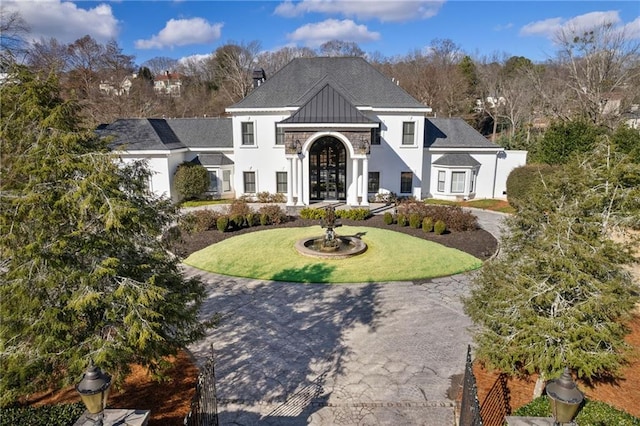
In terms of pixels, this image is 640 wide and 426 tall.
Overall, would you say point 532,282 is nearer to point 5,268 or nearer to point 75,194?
point 75,194

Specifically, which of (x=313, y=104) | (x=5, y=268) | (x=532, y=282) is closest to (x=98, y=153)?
(x=5, y=268)

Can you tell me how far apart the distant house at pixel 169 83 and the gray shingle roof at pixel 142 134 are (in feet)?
123

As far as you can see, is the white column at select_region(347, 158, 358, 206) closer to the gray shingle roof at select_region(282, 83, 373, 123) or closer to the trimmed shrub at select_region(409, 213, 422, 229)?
the gray shingle roof at select_region(282, 83, 373, 123)

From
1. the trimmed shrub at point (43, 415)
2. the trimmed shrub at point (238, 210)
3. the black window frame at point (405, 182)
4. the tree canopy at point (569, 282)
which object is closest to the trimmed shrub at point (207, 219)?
the trimmed shrub at point (238, 210)

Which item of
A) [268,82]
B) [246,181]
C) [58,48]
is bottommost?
[246,181]

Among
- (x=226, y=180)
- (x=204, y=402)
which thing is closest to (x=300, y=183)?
(x=226, y=180)

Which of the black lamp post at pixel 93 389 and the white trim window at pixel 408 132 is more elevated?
the white trim window at pixel 408 132

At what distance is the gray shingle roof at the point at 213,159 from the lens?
94.9 ft

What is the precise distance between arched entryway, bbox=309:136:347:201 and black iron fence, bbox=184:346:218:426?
853 inches

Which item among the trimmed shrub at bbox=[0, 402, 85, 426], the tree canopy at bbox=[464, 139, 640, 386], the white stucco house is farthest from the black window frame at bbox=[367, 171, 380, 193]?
the trimmed shrub at bbox=[0, 402, 85, 426]

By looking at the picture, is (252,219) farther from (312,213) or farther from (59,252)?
(59,252)

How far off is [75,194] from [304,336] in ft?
21.8

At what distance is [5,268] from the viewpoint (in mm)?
5453

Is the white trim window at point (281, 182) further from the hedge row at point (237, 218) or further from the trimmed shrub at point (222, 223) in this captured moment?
the trimmed shrub at point (222, 223)
